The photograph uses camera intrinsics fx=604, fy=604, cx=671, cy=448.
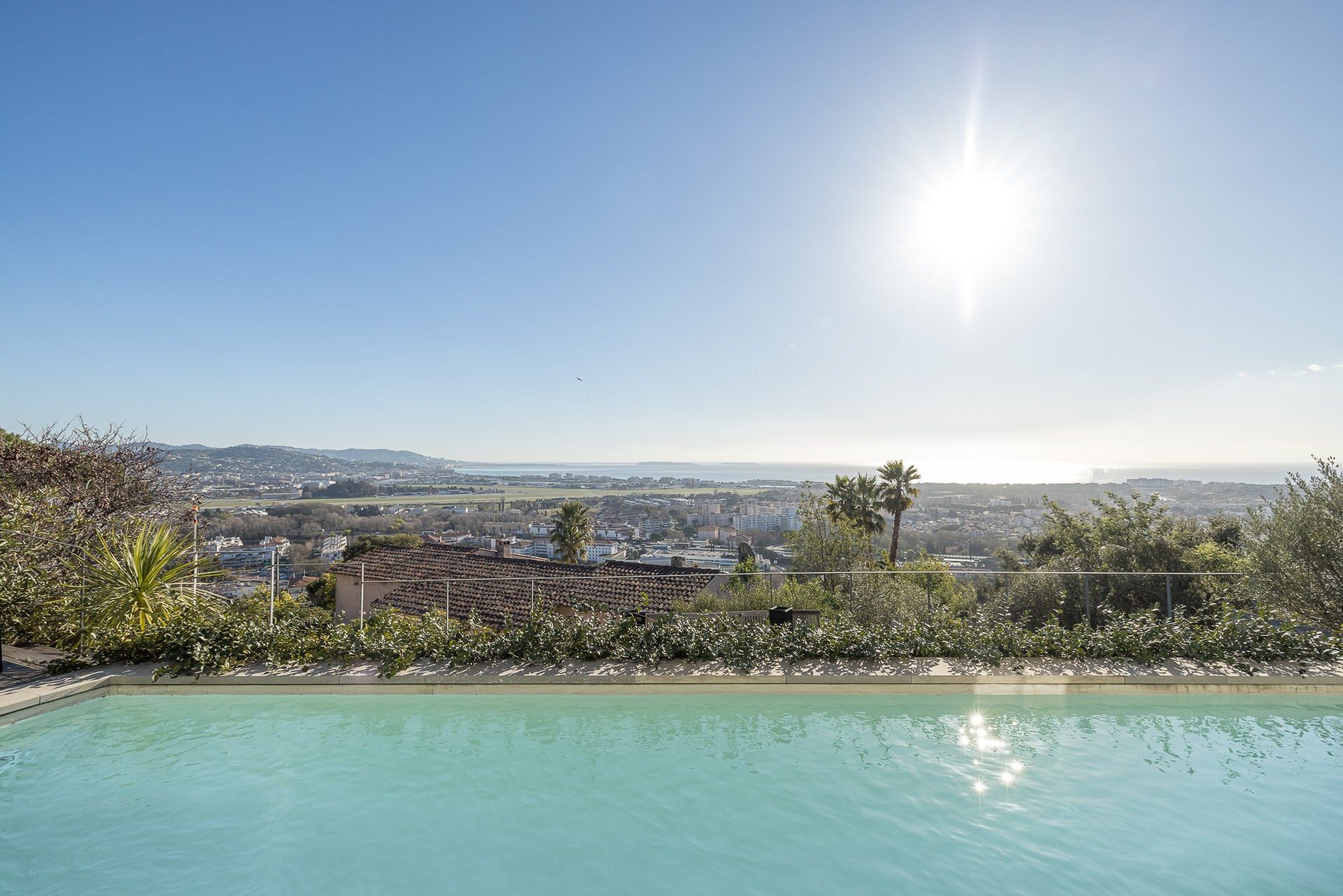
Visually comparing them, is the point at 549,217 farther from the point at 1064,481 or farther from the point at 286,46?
the point at 1064,481

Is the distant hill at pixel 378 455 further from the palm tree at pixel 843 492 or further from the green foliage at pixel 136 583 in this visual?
the green foliage at pixel 136 583

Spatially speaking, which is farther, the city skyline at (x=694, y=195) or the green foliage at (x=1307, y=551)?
the city skyline at (x=694, y=195)

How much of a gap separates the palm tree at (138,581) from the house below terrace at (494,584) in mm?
1831

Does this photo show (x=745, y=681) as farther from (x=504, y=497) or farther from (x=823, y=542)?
(x=504, y=497)

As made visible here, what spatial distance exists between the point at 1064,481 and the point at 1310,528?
2786 centimetres

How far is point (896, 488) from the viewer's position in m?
33.8

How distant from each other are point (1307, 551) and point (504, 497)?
57.7 meters

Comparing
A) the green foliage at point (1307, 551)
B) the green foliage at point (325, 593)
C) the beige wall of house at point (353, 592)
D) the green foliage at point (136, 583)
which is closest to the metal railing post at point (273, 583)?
the green foliage at point (136, 583)

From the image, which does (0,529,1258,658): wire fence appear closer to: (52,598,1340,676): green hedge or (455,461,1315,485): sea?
(52,598,1340,676): green hedge

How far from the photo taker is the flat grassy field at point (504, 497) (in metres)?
29.3

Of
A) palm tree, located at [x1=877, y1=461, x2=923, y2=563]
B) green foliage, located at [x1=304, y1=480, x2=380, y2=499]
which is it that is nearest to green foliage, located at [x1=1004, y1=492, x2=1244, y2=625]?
palm tree, located at [x1=877, y1=461, x2=923, y2=563]

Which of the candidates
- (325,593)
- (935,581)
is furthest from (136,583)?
(325,593)

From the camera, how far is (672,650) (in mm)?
7098

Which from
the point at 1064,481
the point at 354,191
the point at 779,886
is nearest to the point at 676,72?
the point at 354,191
